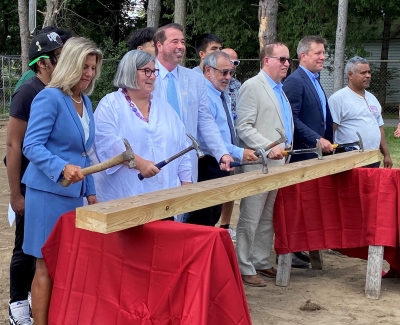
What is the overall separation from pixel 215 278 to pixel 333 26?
2122cm

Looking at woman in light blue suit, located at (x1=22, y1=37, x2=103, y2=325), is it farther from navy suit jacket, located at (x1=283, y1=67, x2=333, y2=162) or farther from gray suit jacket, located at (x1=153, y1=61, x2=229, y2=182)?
navy suit jacket, located at (x1=283, y1=67, x2=333, y2=162)

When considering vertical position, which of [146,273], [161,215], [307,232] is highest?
[161,215]

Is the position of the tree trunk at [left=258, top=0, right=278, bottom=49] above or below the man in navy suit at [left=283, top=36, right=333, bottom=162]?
above

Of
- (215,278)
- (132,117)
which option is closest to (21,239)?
(132,117)

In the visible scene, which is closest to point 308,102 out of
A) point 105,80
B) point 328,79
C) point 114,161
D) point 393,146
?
point 114,161

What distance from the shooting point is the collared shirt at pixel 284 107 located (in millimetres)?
5848

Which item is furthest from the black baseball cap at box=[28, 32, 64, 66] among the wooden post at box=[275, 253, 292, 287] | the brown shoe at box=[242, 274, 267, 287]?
the wooden post at box=[275, 253, 292, 287]

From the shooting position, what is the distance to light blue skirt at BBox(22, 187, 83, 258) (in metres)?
3.81

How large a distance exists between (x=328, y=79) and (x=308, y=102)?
1970cm

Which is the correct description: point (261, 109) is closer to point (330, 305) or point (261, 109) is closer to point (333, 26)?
point (330, 305)

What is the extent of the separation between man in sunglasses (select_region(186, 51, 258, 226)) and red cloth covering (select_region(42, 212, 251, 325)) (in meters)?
2.07

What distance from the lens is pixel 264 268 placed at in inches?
237

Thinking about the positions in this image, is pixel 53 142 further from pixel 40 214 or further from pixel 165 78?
pixel 165 78

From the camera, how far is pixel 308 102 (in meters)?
6.23
